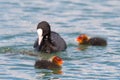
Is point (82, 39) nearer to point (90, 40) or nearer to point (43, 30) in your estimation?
point (90, 40)

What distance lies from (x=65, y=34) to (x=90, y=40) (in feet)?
4.03

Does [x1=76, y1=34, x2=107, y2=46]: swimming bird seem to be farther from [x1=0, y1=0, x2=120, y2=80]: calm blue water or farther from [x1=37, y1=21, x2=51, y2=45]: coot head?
[x1=37, y1=21, x2=51, y2=45]: coot head

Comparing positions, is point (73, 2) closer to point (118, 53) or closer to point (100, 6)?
point (100, 6)

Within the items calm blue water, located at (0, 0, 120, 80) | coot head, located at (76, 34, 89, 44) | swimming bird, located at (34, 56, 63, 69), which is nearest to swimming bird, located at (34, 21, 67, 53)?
calm blue water, located at (0, 0, 120, 80)

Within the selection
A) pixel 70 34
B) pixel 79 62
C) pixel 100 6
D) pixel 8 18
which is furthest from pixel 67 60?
pixel 100 6

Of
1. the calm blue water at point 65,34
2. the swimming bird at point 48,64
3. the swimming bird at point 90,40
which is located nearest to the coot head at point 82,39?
the swimming bird at point 90,40

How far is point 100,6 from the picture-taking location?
22.1m

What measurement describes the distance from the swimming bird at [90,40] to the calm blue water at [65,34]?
0.55 feet

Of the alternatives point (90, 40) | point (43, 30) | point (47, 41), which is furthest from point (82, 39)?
point (43, 30)

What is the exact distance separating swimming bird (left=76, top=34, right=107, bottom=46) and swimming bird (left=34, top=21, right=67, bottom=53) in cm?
46

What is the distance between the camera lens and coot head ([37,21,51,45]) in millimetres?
16344

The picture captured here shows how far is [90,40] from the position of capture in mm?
17125

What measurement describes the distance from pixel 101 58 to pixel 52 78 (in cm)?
219

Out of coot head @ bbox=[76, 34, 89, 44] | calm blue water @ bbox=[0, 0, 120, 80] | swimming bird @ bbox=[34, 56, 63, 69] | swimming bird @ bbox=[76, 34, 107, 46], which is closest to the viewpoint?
calm blue water @ bbox=[0, 0, 120, 80]
